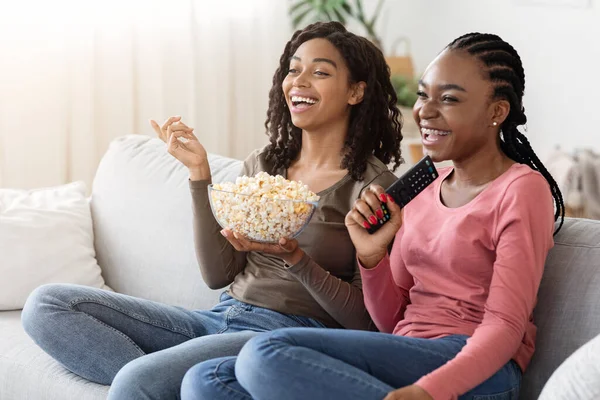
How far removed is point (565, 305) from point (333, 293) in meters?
0.45

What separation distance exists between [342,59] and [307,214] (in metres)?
0.47

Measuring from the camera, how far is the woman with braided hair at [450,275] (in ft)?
4.37

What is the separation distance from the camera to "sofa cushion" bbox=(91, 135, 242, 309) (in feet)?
7.43

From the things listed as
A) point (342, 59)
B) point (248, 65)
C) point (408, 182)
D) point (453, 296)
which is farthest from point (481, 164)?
point (248, 65)

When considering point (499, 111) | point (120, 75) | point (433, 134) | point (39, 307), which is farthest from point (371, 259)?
point (120, 75)

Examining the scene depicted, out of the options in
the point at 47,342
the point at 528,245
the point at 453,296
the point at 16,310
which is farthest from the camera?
the point at 16,310

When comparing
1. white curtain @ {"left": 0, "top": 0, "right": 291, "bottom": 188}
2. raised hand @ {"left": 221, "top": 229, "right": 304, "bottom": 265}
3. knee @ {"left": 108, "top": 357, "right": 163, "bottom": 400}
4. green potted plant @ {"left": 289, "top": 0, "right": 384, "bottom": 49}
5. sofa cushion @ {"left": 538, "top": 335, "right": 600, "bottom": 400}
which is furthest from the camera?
green potted plant @ {"left": 289, "top": 0, "right": 384, "bottom": 49}

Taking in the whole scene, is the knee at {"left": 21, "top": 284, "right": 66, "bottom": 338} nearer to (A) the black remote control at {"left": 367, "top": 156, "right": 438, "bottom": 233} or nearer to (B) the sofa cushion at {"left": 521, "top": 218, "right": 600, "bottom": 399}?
(A) the black remote control at {"left": 367, "top": 156, "right": 438, "bottom": 233}

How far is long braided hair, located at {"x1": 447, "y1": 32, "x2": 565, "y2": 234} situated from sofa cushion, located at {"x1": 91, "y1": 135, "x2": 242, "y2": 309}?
2.80 feet

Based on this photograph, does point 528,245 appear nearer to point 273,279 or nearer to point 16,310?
point 273,279

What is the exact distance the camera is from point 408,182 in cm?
158

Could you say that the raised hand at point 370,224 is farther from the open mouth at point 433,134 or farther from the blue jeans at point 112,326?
the blue jeans at point 112,326

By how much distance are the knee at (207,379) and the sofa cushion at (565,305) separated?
1.85 feet

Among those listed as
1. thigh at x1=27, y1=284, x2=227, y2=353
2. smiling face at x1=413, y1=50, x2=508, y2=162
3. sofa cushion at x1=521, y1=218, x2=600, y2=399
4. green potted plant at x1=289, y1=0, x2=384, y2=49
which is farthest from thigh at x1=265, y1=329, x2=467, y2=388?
green potted plant at x1=289, y1=0, x2=384, y2=49
